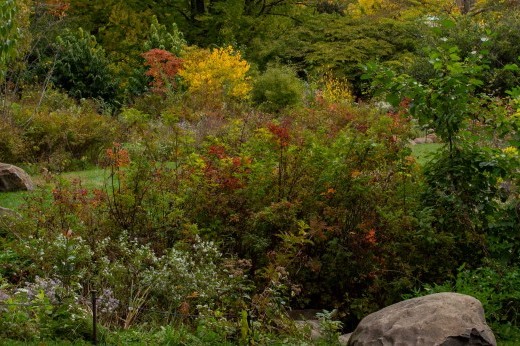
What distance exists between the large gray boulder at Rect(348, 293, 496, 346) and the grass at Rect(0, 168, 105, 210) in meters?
4.49

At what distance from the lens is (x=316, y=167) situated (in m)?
8.96

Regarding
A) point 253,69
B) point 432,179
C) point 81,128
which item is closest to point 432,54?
point 432,179

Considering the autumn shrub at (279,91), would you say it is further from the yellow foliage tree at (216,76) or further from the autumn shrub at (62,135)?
the autumn shrub at (62,135)

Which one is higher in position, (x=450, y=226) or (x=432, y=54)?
(x=432, y=54)

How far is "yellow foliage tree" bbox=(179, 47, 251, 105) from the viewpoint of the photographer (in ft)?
69.5

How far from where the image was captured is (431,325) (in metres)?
5.88

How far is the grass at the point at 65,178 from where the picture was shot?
428 inches

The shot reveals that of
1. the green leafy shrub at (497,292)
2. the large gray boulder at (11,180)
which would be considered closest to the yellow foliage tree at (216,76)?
the large gray boulder at (11,180)

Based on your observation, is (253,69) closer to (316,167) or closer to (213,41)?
(213,41)

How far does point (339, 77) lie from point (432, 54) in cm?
1946

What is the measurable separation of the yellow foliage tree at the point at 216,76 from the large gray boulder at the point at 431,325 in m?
14.9

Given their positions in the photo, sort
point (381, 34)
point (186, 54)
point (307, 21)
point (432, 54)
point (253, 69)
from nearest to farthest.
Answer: point (432, 54) → point (186, 54) → point (253, 69) → point (381, 34) → point (307, 21)

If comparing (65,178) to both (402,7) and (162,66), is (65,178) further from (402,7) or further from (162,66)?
(402,7)

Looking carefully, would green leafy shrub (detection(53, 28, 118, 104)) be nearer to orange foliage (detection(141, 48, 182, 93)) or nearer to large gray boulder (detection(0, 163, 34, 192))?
orange foliage (detection(141, 48, 182, 93))
